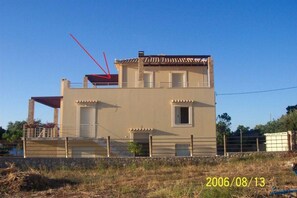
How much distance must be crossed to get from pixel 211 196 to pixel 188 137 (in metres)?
19.1

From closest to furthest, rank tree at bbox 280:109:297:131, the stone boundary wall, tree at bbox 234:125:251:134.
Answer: the stone boundary wall < tree at bbox 280:109:297:131 < tree at bbox 234:125:251:134

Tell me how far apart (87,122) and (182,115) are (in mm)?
6379

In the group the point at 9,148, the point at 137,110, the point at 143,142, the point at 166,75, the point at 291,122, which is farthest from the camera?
the point at 291,122

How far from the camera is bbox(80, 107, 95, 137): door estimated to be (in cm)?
2653

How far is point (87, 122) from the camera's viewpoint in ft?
87.7

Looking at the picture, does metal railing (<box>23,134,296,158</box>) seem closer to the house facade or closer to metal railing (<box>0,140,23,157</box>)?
the house facade

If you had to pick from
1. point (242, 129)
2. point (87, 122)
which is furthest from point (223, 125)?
point (87, 122)

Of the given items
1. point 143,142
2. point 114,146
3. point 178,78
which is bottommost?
point 114,146

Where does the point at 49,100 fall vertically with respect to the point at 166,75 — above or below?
below

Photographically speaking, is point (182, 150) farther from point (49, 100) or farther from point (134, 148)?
point (49, 100)

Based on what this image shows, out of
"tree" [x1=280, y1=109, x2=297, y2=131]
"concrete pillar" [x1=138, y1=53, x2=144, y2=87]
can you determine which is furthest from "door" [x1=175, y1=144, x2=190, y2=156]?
"tree" [x1=280, y1=109, x2=297, y2=131]

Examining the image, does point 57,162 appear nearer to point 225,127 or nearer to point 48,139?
point 48,139

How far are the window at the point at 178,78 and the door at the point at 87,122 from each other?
6.56 metres

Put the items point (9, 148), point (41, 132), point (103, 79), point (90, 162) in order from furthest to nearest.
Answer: point (103, 79) < point (41, 132) < point (9, 148) < point (90, 162)
